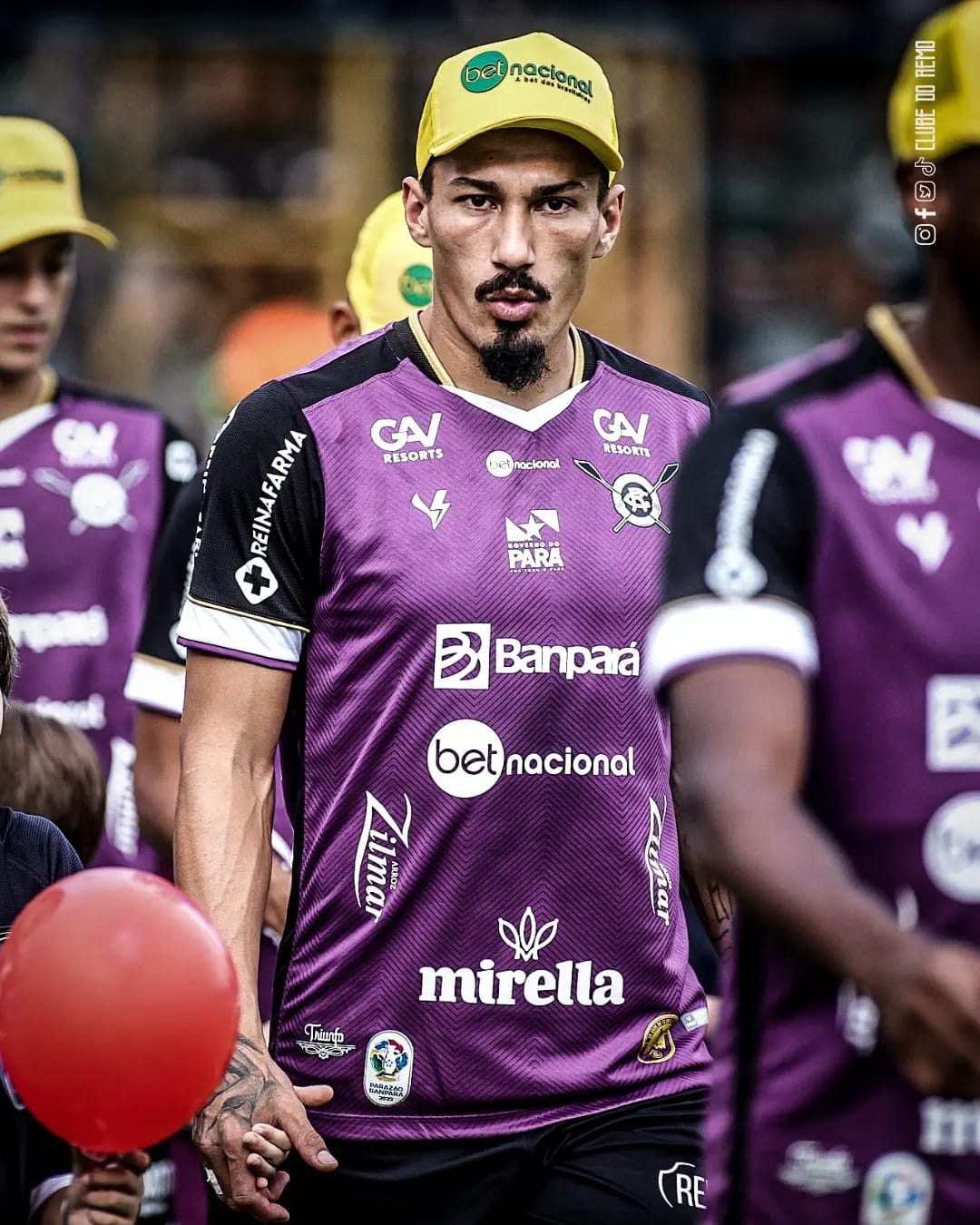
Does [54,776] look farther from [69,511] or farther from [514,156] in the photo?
[69,511]

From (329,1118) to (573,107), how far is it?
76.4 inches

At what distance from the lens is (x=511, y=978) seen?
171 inches

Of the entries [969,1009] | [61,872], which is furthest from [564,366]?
[969,1009]

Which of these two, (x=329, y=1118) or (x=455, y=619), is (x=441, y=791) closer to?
(x=455, y=619)

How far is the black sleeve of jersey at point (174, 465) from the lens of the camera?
704cm

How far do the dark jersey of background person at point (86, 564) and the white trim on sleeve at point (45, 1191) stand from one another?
2840 mm

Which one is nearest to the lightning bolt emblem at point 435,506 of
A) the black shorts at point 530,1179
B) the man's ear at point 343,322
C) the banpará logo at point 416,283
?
the black shorts at point 530,1179

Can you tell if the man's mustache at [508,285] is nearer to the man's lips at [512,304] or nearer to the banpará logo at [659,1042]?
the man's lips at [512,304]

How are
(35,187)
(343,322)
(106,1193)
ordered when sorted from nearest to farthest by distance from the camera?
(106,1193) < (343,322) < (35,187)

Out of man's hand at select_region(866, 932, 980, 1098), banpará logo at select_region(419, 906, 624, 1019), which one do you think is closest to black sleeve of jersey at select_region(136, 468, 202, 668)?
banpará logo at select_region(419, 906, 624, 1019)

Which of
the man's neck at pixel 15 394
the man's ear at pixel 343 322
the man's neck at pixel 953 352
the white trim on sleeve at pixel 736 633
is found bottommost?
the white trim on sleeve at pixel 736 633

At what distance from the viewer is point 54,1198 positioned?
160 inches

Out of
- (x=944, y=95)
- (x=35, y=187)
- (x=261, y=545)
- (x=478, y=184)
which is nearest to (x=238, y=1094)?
(x=261, y=545)

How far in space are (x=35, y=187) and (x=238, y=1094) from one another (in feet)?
12.7
